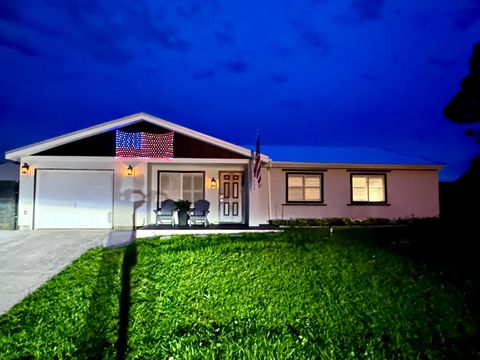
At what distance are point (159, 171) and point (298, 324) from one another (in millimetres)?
10801

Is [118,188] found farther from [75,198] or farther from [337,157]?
[337,157]

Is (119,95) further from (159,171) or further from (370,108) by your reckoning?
(159,171)

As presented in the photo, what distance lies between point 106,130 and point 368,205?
35.2ft

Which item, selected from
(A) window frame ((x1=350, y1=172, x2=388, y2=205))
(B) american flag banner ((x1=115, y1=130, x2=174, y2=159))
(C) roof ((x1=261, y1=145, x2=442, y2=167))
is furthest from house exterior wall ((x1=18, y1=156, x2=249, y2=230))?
(A) window frame ((x1=350, y1=172, x2=388, y2=205))

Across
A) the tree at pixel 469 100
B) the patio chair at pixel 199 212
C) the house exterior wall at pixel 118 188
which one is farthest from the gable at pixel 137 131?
the tree at pixel 469 100

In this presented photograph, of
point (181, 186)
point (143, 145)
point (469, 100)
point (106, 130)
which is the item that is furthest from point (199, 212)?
point (469, 100)

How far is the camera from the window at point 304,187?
1477 cm

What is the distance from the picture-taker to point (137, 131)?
12930 mm

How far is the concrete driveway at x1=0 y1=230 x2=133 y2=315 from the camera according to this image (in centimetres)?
646

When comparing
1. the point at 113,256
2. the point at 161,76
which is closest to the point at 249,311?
the point at 113,256

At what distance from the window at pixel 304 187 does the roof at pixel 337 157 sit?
2.19 feet

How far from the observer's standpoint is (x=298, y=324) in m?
4.61

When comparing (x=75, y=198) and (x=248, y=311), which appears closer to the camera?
(x=248, y=311)

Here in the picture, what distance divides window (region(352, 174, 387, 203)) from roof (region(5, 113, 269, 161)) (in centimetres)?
471
